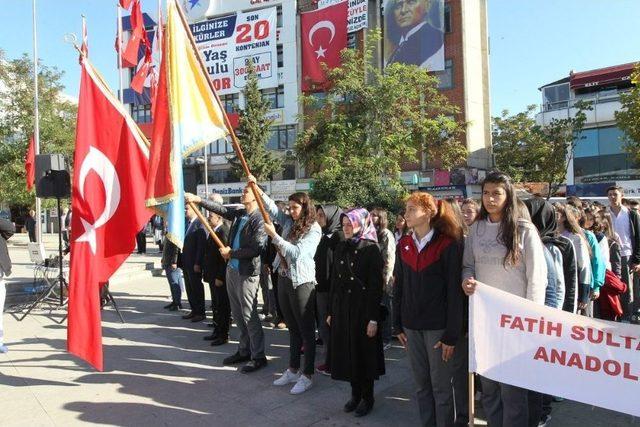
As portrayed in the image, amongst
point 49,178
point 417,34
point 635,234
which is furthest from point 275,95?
point 635,234

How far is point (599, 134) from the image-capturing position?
36.3m

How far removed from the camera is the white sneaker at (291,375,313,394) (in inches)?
195

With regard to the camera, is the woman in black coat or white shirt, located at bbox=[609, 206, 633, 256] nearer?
the woman in black coat

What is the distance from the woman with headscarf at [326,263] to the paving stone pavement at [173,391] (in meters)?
0.48

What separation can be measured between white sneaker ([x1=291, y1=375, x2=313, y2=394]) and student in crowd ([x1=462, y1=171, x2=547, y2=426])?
1955 mm

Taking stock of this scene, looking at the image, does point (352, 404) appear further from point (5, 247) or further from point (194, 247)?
point (5, 247)

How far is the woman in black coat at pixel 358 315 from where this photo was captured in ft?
14.5

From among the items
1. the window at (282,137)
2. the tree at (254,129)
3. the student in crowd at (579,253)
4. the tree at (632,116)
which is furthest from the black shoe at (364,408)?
the window at (282,137)

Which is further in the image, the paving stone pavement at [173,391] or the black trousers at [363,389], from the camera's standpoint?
the black trousers at [363,389]

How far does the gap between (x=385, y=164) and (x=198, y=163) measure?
27.9 metres

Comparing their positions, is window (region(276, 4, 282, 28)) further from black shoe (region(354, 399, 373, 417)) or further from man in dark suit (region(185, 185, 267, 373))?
black shoe (region(354, 399, 373, 417))

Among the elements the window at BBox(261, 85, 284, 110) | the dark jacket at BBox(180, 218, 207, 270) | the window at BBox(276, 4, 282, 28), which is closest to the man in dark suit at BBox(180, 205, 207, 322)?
the dark jacket at BBox(180, 218, 207, 270)

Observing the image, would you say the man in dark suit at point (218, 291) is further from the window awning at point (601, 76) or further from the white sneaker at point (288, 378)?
the window awning at point (601, 76)

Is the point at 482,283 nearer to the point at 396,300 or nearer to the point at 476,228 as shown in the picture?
the point at 476,228
